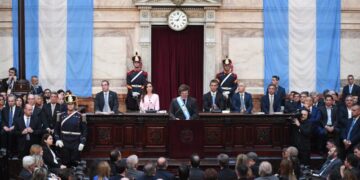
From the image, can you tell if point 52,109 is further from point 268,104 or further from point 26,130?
point 268,104

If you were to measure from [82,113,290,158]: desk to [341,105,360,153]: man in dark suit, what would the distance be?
181 cm

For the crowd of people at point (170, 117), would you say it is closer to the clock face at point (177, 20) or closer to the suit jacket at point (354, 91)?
the suit jacket at point (354, 91)

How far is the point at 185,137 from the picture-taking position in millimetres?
16219

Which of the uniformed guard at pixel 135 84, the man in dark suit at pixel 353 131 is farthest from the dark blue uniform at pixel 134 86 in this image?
the man in dark suit at pixel 353 131

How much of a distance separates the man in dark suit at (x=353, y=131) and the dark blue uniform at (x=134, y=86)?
6900 mm

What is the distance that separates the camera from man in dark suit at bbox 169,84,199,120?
16.0 metres

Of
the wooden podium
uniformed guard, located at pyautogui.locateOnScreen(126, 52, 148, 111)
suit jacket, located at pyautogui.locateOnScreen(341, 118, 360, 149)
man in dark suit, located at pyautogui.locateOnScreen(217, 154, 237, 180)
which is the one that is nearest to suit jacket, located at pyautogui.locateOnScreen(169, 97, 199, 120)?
the wooden podium

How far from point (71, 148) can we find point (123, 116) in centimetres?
161

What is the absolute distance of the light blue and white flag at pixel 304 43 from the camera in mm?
22031

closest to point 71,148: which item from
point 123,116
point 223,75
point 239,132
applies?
point 123,116

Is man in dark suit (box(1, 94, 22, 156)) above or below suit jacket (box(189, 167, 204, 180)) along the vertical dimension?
above

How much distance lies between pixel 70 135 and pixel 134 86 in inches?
205

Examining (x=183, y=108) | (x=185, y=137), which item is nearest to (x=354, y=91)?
(x=185, y=137)

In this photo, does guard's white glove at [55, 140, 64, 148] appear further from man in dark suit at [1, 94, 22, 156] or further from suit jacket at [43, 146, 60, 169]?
suit jacket at [43, 146, 60, 169]
